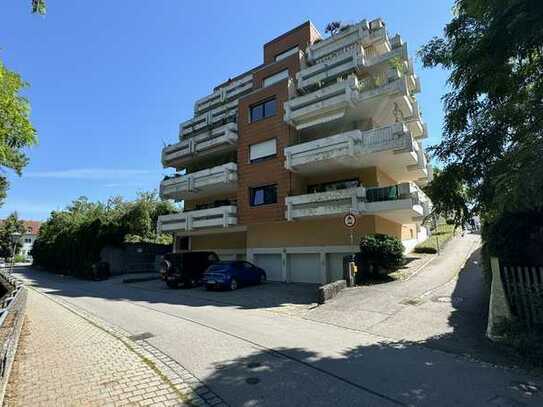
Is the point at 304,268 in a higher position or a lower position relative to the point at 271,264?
lower

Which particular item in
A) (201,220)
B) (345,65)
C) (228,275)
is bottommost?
(228,275)

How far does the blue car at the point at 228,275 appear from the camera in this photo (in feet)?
63.1

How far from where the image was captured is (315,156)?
20688 millimetres

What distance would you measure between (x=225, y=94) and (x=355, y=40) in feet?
41.1

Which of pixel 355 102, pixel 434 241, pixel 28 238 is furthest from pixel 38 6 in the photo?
pixel 28 238

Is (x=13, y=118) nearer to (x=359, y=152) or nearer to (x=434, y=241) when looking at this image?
(x=359, y=152)

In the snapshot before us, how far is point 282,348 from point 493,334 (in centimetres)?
472

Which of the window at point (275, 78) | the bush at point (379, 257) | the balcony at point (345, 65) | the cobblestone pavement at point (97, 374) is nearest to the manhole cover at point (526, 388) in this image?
the cobblestone pavement at point (97, 374)

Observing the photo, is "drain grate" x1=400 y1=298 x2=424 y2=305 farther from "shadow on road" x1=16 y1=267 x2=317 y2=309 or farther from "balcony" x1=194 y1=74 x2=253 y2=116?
"balcony" x1=194 y1=74 x2=253 y2=116

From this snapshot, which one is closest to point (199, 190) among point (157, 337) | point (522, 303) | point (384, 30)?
point (384, 30)

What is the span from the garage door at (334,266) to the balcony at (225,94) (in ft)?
51.6

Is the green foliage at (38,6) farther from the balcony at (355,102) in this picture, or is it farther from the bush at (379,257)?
the balcony at (355,102)

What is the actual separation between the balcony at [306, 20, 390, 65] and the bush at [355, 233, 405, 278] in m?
13.3

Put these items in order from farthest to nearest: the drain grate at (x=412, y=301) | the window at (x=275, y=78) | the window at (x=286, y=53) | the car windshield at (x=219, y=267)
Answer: the window at (x=286, y=53) < the window at (x=275, y=78) < the car windshield at (x=219, y=267) < the drain grate at (x=412, y=301)
